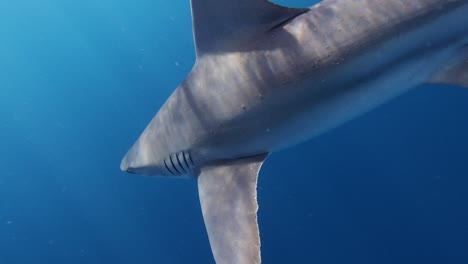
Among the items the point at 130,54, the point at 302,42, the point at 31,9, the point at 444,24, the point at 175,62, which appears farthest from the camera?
the point at 31,9

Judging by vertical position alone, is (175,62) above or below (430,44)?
below

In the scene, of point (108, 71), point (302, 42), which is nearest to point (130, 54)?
point (108, 71)

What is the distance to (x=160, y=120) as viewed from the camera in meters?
3.62

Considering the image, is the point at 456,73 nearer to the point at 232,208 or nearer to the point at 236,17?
the point at 236,17

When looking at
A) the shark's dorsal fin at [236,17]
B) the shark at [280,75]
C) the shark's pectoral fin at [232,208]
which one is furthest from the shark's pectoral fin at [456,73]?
the shark's pectoral fin at [232,208]

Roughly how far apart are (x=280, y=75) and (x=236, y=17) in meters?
0.49

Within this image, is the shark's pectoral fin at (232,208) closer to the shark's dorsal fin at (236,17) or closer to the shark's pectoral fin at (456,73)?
the shark's dorsal fin at (236,17)

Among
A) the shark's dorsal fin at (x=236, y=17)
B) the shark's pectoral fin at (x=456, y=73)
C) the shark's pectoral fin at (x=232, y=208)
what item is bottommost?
the shark's pectoral fin at (x=232, y=208)

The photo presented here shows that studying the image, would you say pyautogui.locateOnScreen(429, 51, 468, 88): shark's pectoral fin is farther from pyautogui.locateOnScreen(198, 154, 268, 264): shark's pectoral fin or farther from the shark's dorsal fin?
pyautogui.locateOnScreen(198, 154, 268, 264): shark's pectoral fin

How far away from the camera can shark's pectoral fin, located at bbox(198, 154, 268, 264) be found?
2801mm

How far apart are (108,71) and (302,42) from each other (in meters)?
13.7

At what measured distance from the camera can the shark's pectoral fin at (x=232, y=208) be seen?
9.19 ft

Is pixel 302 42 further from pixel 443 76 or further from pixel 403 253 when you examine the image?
pixel 403 253

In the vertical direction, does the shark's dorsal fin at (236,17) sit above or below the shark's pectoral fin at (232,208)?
above
